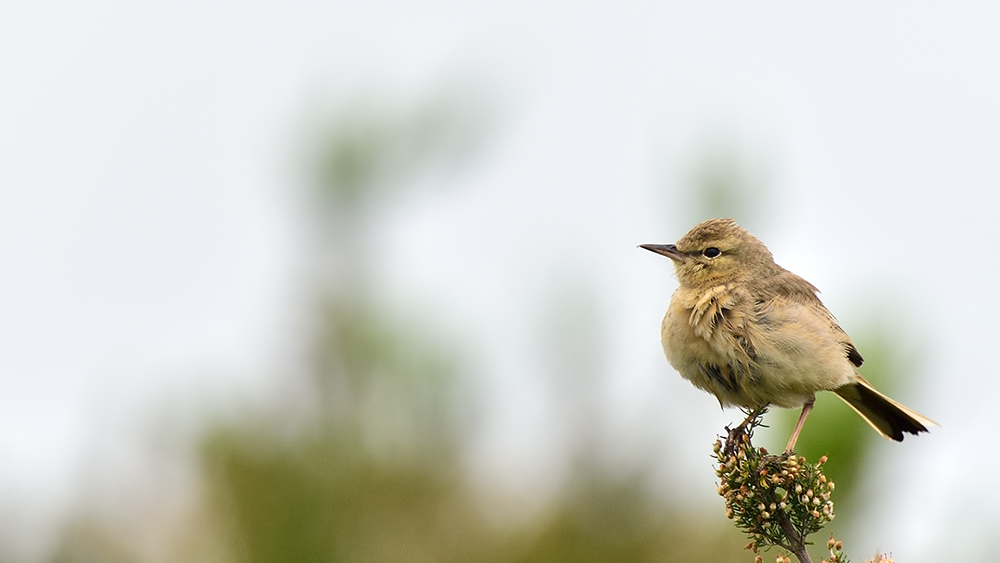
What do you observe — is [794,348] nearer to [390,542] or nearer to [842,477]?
[842,477]

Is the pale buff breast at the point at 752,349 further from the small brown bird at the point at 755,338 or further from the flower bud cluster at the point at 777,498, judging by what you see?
the flower bud cluster at the point at 777,498

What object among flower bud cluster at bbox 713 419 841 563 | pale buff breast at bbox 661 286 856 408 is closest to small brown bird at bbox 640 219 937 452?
pale buff breast at bbox 661 286 856 408

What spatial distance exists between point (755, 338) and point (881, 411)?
1030 mm

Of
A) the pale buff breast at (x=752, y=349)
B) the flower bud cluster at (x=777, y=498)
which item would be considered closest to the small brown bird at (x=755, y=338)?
the pale buff breast at (x=752, y=349)

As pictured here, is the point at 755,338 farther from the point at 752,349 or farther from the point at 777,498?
the point at 777,498

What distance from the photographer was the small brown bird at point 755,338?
561 cm

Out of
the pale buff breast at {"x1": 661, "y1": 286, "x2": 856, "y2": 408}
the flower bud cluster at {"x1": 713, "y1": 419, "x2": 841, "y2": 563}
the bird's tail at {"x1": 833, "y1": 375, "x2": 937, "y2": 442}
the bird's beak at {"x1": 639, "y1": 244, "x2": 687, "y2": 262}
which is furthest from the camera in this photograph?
the bird's beak at {"x1": 639, "y1": 244, "x2": 687, "y2": 262}

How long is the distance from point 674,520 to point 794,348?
3951 millimetres

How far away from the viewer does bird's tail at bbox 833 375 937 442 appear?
19.7 feet

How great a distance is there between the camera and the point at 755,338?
18.5ft

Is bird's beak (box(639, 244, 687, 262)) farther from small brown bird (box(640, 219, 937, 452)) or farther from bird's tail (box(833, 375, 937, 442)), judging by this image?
bird's tail (box(833, 375, 937, 442))

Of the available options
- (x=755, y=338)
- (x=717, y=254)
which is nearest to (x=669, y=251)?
(x=717, y=254)

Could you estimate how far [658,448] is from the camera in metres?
8.77

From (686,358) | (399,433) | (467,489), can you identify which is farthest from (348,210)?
(686,358)
